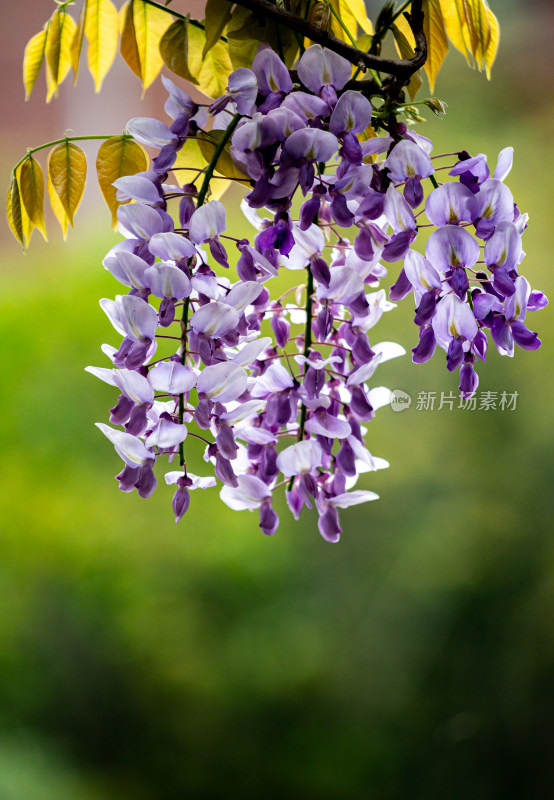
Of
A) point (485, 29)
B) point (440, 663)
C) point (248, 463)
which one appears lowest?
point (440, 663)

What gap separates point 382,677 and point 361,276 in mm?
1097

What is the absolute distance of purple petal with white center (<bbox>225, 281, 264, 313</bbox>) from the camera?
304 mm

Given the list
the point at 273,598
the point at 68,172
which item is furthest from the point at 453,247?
the point at 273,598

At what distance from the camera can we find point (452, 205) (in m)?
0.30

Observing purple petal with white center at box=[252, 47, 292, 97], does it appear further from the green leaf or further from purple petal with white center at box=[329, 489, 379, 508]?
purple petal with white center at box=[329, 489, 379, 508]

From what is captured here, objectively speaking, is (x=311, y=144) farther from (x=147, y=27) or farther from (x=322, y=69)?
(x=147, y=27)

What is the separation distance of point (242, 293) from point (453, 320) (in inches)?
3.5

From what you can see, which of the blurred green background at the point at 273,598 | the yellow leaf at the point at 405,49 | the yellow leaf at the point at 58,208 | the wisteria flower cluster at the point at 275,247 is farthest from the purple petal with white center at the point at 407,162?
the blurred green background at the point at 273,598

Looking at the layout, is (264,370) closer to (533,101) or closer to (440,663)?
(440,663)

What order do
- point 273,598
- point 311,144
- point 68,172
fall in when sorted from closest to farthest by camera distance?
point 311,144 → point 68,172 → point 273,598

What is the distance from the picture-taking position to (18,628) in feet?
3.95

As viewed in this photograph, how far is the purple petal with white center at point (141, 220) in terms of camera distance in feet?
0.97

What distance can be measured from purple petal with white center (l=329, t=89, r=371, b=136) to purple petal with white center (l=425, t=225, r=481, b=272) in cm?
6

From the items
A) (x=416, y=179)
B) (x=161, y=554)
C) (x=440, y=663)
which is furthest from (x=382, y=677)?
(x=416, y=179)
